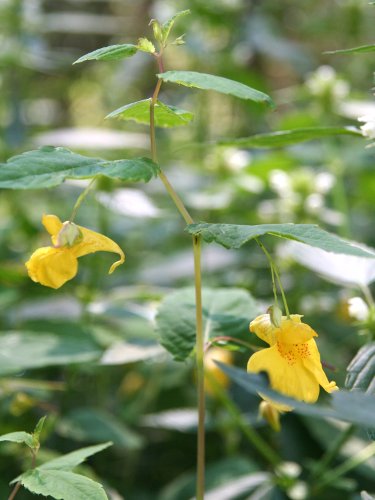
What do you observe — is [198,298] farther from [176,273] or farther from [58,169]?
[176,273]

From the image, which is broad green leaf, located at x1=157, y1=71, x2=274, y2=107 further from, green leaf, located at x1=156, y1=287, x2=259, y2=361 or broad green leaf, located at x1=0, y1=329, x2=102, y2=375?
broad green leaf, located at x1=0, y1=329, x2=102, y2=375

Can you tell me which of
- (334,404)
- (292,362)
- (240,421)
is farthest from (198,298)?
(240,421)

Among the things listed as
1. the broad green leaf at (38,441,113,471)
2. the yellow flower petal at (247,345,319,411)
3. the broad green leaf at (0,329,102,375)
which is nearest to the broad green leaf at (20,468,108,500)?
the broad green leaf at (38,441,113,471)

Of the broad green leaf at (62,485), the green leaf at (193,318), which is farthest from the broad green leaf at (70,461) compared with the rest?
the green leaf at (193,318)

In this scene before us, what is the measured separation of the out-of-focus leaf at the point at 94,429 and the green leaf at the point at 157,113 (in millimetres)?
517

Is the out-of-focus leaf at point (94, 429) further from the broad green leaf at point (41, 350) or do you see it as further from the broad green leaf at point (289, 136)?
the broad green leaf at point (289, 136)

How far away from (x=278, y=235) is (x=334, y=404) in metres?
0.15

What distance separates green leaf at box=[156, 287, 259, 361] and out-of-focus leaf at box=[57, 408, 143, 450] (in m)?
0.27

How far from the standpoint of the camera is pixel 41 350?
1.03m

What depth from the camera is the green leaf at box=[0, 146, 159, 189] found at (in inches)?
22.3

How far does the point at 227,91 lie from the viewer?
→ 0.59 metres

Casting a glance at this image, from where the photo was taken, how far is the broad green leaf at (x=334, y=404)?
48 centimetres

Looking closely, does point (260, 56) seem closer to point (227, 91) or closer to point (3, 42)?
point (3, 42)

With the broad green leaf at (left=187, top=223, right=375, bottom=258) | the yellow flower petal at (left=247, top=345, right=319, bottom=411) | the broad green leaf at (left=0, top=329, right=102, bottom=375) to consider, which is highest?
the broad green leaf at (left=187, top=223, right=375, bottom=258)
